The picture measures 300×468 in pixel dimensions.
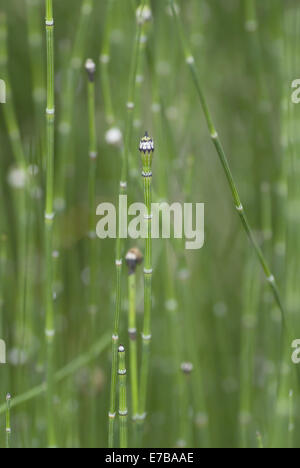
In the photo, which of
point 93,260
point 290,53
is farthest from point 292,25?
point 93,260

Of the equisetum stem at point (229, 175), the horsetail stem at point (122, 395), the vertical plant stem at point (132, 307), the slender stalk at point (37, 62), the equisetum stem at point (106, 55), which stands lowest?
the horsetail stem at point (122, 395)

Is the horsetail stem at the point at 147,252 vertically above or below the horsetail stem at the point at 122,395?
above

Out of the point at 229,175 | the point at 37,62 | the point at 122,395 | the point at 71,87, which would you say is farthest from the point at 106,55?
the point at 122,395

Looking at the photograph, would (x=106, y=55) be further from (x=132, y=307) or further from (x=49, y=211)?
(x=132, y=307)

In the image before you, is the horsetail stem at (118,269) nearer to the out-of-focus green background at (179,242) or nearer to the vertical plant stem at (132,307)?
the vertical plant stem at (132,307)

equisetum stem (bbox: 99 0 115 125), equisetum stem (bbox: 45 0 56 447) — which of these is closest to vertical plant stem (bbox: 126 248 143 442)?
equisetum stem (bbox: 45 0 56 447)

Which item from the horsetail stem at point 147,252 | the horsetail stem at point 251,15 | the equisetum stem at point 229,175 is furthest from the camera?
the horsetail stem at point 251,15

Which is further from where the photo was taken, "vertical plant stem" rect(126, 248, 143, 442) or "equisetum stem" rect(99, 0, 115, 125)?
"equisetum stem" rect(99, 0, 115, 125)

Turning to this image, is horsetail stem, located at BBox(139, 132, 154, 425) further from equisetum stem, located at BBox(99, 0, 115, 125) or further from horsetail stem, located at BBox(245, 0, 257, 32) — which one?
horsetail stem, located at BBox(245, 0, 257, 32)

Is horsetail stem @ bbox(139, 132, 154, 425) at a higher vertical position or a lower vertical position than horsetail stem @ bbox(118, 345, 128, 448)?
higher

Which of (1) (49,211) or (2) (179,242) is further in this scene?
(2) (179,242)

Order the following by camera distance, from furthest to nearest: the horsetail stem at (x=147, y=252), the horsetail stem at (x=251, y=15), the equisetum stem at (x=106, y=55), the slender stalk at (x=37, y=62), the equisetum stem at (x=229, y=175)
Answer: the slender stalk at (x=37, y=62) → the horsetail stem at (x=251, y=15) → the equisetum stem at (x=106, y=55) → the equisetum stem at (x=229, y=175) → the horsetail stem at (x=147, y=252)

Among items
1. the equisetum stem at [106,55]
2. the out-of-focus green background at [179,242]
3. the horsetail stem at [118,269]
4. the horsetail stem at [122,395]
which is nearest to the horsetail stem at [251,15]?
the out-of-focus green background at [179,242]
